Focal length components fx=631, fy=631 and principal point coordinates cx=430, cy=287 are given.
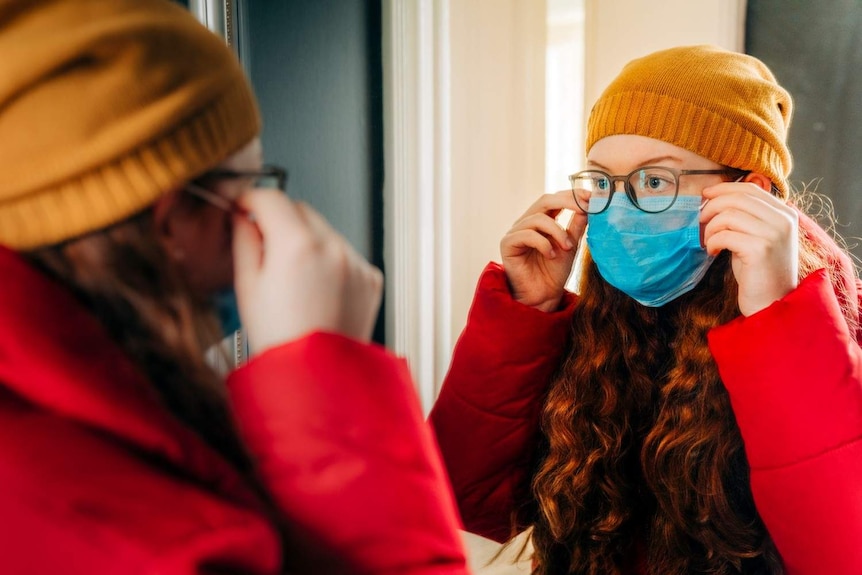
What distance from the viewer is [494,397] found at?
1.01 meters

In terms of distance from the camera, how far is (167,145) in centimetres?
45

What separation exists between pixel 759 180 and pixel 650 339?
0.31 m

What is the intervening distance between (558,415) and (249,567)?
714 mm

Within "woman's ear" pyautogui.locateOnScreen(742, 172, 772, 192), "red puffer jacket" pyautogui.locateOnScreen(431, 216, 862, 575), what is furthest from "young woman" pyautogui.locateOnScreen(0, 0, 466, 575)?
"woman's ear" pyautogui.locateOnScreen(742, 172, 772, 192)

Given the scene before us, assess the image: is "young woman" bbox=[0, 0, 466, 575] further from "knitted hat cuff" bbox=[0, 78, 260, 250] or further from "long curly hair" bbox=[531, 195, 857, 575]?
"long curly hair" bbox=[531, 195, 857, 575]

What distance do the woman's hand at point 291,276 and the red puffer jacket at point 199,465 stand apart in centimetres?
2

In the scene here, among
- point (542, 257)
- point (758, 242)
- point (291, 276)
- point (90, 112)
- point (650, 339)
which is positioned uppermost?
point (90, 112)

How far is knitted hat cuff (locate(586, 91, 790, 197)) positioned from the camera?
3.05 ft

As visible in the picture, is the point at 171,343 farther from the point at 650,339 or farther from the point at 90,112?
the point at 650,339

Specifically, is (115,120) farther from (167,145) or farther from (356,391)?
(356,391)

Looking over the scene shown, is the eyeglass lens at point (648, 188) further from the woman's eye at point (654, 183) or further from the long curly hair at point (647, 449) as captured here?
the long curly hair at point (647, 449)

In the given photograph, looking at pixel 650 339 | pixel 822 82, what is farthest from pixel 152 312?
pixel 822 82

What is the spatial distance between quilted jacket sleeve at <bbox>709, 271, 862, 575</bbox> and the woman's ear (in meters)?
0.23

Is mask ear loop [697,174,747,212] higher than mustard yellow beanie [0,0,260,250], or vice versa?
mustard yellow beanie [0,0,260,250]
